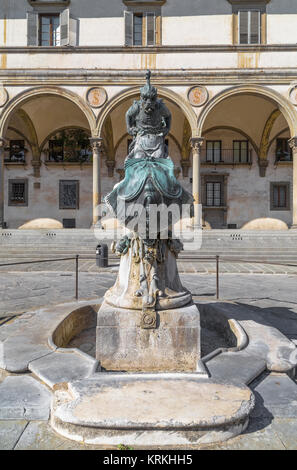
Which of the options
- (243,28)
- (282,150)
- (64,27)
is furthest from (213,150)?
(64,27)

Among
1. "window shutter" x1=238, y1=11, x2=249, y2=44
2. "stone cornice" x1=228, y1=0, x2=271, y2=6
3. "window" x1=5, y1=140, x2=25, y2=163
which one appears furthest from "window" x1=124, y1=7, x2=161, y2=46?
"window" x1=5, y1=140, x2=25, y2=163

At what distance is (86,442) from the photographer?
5.00 feet

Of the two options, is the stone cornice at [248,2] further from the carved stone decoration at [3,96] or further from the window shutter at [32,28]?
the carved stone decoration at [3,96]

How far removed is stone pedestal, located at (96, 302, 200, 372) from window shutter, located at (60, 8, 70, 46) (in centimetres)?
1721

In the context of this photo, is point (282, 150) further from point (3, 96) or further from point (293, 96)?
point (3, 96)

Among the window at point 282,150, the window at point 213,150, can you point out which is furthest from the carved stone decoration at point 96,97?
the window at point 282,150

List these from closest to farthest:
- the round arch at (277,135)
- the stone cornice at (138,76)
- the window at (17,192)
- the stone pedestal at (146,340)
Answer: the stone pedestal at (146,340)
the stone cornice at (138,76)
the round arch at (277,135)
the window at (17,192)

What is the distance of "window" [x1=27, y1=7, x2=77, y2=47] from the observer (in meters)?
15.6

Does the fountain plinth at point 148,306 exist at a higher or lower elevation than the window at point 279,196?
lower

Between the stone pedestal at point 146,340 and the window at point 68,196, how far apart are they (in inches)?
738

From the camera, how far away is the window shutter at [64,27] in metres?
15.6

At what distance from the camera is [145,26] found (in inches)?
621
